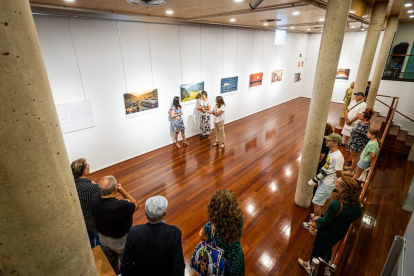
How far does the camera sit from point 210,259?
6.65ft

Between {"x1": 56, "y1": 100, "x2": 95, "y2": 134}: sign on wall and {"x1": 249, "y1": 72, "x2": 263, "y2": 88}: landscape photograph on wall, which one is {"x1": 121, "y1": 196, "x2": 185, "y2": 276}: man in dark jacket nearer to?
{"x1": 56, "y1": 100, "x2": 95, "y2": 134}: sign on wall

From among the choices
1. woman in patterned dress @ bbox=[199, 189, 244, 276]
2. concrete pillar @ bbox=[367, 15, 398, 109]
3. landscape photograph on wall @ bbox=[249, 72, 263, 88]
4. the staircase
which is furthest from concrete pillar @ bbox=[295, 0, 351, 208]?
landscape photograph on wall @ bbox=[249, 72, 263, 88]

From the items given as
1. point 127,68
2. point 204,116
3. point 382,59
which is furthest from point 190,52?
point 382,59

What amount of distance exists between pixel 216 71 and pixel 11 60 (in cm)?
805

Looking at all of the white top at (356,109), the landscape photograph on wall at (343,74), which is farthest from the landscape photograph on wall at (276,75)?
the white top at (356,109)

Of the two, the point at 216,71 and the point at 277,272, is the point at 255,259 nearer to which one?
the point at 277,272

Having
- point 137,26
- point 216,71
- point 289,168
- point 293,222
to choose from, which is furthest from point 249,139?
point 137,26

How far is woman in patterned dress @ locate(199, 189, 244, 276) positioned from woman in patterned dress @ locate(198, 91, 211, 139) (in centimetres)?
568

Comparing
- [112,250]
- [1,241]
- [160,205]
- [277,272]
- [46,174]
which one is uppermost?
[46,174]

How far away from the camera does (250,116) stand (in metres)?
10.8

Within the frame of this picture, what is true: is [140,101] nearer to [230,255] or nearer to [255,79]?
[230,255]

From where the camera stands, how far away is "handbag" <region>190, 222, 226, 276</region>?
6.62 feet

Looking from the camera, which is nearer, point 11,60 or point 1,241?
point 11,60

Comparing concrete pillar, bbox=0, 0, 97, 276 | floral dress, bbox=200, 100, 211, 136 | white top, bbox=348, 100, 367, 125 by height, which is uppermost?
concrete pillar, bbox=0, 0, 97, 276
